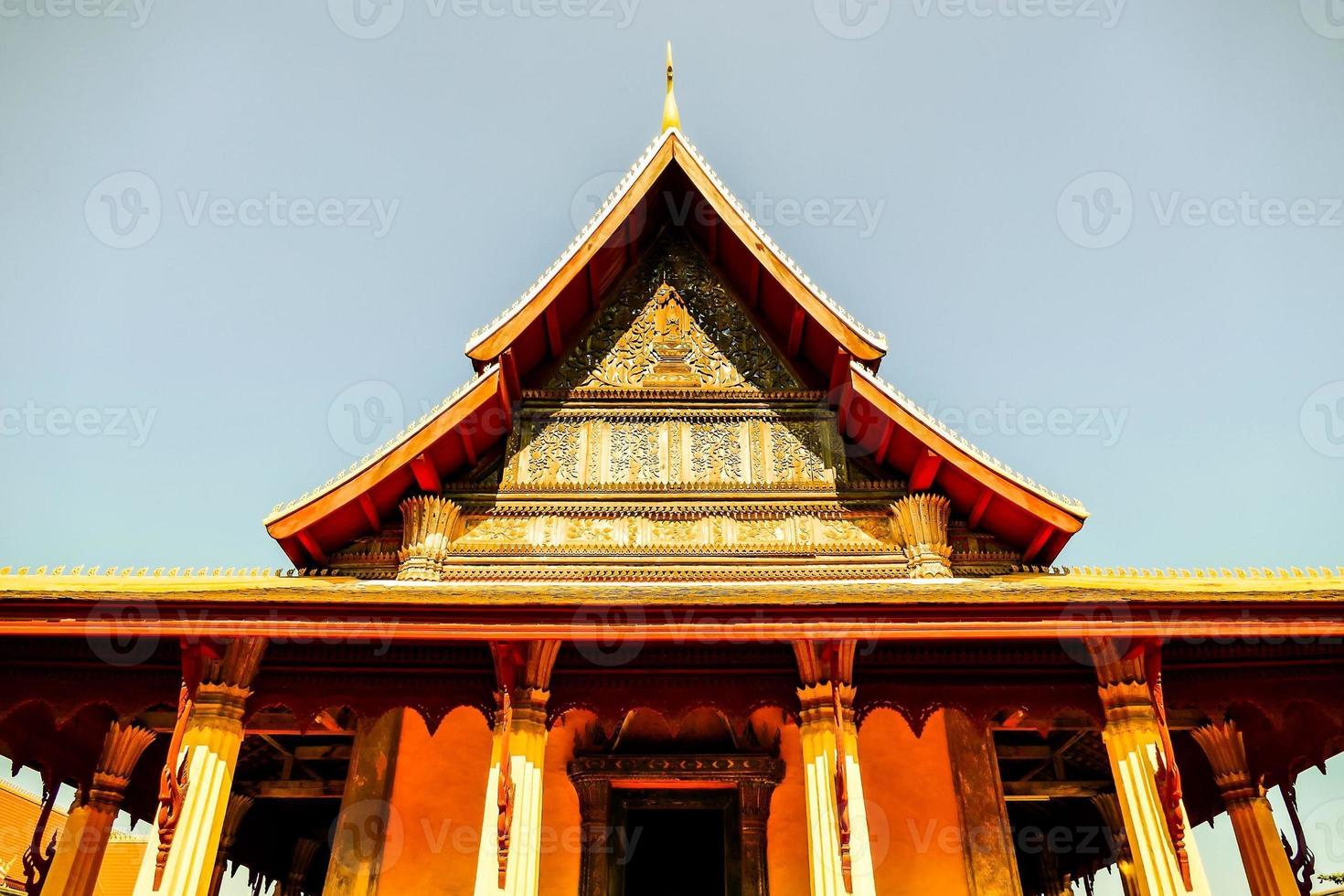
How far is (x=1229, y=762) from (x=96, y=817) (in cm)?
1090

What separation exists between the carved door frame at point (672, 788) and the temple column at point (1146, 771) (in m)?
3.17

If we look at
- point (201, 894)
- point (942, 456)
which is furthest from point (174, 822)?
point (942, 456)

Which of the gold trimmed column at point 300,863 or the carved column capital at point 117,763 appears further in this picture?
the gold trimmed column at point 300,863

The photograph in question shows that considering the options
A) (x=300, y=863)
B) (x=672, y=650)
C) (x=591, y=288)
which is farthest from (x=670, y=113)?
(x=300, y=863)

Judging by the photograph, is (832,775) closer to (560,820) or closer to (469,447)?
(560,820)

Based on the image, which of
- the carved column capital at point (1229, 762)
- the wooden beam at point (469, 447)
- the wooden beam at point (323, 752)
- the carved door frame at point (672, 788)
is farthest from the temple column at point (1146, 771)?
the wooden beam at point (323, 752)

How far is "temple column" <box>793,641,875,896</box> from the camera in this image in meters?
7.04

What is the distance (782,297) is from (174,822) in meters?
8.02

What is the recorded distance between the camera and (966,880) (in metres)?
8.23

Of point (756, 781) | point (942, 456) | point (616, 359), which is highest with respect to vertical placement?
point (616, 359)

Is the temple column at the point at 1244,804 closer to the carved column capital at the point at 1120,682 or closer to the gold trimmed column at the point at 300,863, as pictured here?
the carved column capital at the point at 1120,682

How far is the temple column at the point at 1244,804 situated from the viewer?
8461 millimetres

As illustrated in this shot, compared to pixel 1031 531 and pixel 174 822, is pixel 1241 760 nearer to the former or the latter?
pixel 1031 531

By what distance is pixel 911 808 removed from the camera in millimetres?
8727
